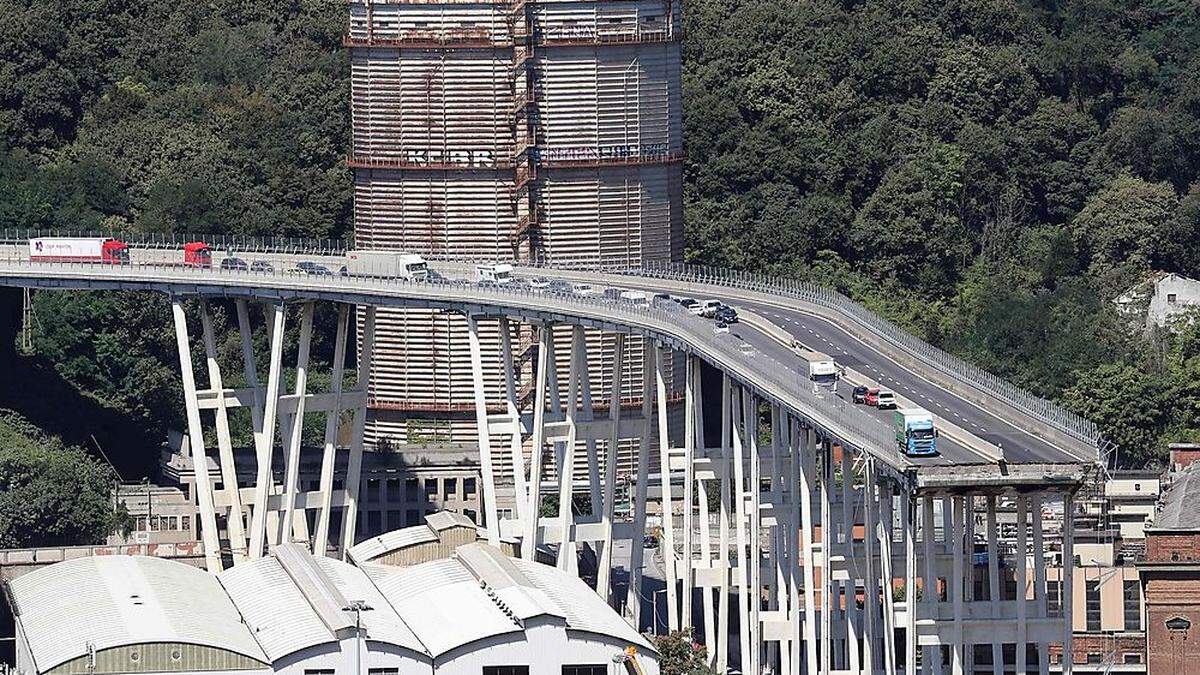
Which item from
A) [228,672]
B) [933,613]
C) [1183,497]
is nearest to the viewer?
[933,613]

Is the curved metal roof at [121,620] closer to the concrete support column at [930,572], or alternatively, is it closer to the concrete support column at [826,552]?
the concrete support column at [826,552]

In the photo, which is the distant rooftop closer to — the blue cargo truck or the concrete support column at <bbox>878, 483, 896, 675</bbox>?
the concrete support column at <bbox>878, 483, 896, 675</bbox>

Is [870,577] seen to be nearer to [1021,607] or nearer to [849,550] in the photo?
[849,550]

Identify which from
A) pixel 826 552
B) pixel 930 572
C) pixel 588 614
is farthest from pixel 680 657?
pixel 930 572

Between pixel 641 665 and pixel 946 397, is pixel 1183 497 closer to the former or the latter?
pixel 946 397

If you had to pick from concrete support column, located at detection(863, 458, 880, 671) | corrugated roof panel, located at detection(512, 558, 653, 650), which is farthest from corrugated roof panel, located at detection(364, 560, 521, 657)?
concrete support column, located at detection(863, 458, 880, 671)

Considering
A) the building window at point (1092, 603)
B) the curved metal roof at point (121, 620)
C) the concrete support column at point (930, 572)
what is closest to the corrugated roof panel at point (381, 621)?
the curved metal roof at point (121, 620)

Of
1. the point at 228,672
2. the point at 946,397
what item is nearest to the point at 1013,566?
the point at 946,397
